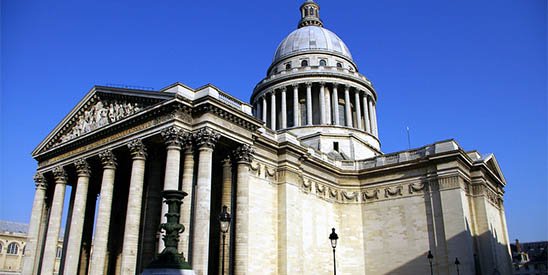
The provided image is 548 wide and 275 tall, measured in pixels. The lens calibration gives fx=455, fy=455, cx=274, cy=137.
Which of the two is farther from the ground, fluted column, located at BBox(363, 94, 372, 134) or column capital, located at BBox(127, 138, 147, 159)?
fluted column, located at BBox(363, 94, 372, 134)

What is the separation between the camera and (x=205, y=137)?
27016mm

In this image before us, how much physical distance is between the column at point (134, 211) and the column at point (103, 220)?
215cm

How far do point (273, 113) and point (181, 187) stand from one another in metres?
26.7

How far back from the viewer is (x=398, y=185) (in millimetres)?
40250

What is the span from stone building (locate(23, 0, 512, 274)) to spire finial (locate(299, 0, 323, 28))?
2199cm

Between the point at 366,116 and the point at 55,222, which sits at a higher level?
the point at 366,116

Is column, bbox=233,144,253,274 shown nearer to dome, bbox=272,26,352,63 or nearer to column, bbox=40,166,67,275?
column, bbox=40,166,67,275

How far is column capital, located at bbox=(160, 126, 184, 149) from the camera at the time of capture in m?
26.5

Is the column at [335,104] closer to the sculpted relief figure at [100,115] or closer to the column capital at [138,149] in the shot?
the sculpted relief figure at [100,115]

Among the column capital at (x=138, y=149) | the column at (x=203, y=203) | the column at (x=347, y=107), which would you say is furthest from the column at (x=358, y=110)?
the column capital at (x=138, y=149)

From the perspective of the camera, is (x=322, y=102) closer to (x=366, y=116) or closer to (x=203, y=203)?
(x=366, y=116)

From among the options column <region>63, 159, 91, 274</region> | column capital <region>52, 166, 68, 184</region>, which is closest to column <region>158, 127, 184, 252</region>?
column <region>63, 159, 91, 274</region>


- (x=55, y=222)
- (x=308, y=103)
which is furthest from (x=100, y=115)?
(x=308, y=103)

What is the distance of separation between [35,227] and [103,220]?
34.8 ft
